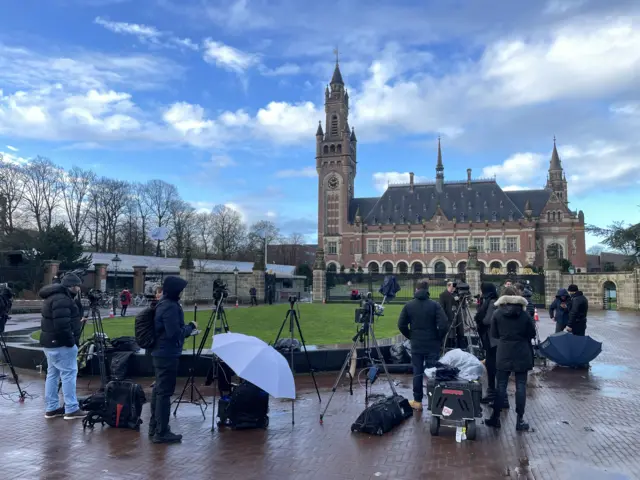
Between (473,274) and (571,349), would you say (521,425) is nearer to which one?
(571,349)

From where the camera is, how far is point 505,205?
69.7 meters

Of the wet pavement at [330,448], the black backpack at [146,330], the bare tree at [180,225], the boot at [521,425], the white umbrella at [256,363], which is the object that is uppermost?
the bare tree at [180,225]

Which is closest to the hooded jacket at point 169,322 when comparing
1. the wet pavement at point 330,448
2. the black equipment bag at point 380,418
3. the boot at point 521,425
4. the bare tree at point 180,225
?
the wet pavement at point 330,448

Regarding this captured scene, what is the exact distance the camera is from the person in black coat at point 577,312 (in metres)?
9.47

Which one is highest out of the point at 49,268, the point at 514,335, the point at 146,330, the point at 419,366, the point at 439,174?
the point at 439,174

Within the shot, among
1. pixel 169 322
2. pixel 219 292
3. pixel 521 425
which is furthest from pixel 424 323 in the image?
pixel 169 322

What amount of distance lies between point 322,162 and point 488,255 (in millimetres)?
28593

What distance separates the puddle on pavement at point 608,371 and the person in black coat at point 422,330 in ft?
15.2

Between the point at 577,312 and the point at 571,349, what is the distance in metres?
0.81

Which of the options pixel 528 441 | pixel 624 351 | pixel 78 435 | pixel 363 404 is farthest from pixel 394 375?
pixel 624 351

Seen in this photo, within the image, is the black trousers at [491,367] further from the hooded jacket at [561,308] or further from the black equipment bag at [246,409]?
the hooded jacket at [561,308]

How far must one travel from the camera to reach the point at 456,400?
5602 millimetres

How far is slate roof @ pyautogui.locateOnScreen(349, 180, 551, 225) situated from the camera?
228ft

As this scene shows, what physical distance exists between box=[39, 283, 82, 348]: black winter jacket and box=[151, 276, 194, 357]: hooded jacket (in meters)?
1.51
